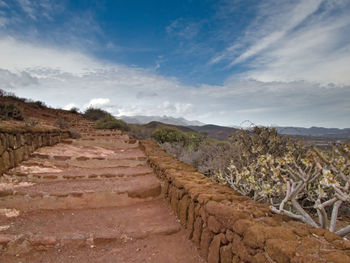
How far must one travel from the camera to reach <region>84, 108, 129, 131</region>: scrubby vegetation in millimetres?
17281

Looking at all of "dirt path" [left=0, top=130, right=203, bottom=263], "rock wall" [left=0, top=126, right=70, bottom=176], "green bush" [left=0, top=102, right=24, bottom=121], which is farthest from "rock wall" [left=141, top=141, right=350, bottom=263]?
"green bush" [left=0, top=102, right=24, bottom=121]

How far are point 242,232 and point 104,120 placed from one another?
18.1 meters

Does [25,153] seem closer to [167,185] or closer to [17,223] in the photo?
[17,223]

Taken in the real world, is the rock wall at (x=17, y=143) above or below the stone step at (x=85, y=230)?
above

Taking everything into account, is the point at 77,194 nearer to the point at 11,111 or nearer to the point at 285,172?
Answer: the point at 285,172

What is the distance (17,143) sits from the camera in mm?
5348

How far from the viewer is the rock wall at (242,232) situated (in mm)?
1557

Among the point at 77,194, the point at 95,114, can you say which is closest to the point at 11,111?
the point at 77,194

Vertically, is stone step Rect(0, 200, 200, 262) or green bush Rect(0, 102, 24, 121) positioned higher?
green bush Rect(0, 102, 24, 121)

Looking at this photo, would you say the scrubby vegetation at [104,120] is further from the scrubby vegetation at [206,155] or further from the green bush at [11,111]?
the green bush at [11,111]

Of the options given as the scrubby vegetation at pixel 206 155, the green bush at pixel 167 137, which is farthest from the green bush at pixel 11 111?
the green bush at pixel 167 137

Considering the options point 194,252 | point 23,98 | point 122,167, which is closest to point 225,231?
point 194,252

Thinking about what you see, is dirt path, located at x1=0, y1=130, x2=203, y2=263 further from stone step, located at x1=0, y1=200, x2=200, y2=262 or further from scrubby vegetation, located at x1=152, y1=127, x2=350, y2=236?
scrubby vegetation, located at x1=152, y1=127, x2=350, y2=236

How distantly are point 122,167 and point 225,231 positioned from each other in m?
4.33
